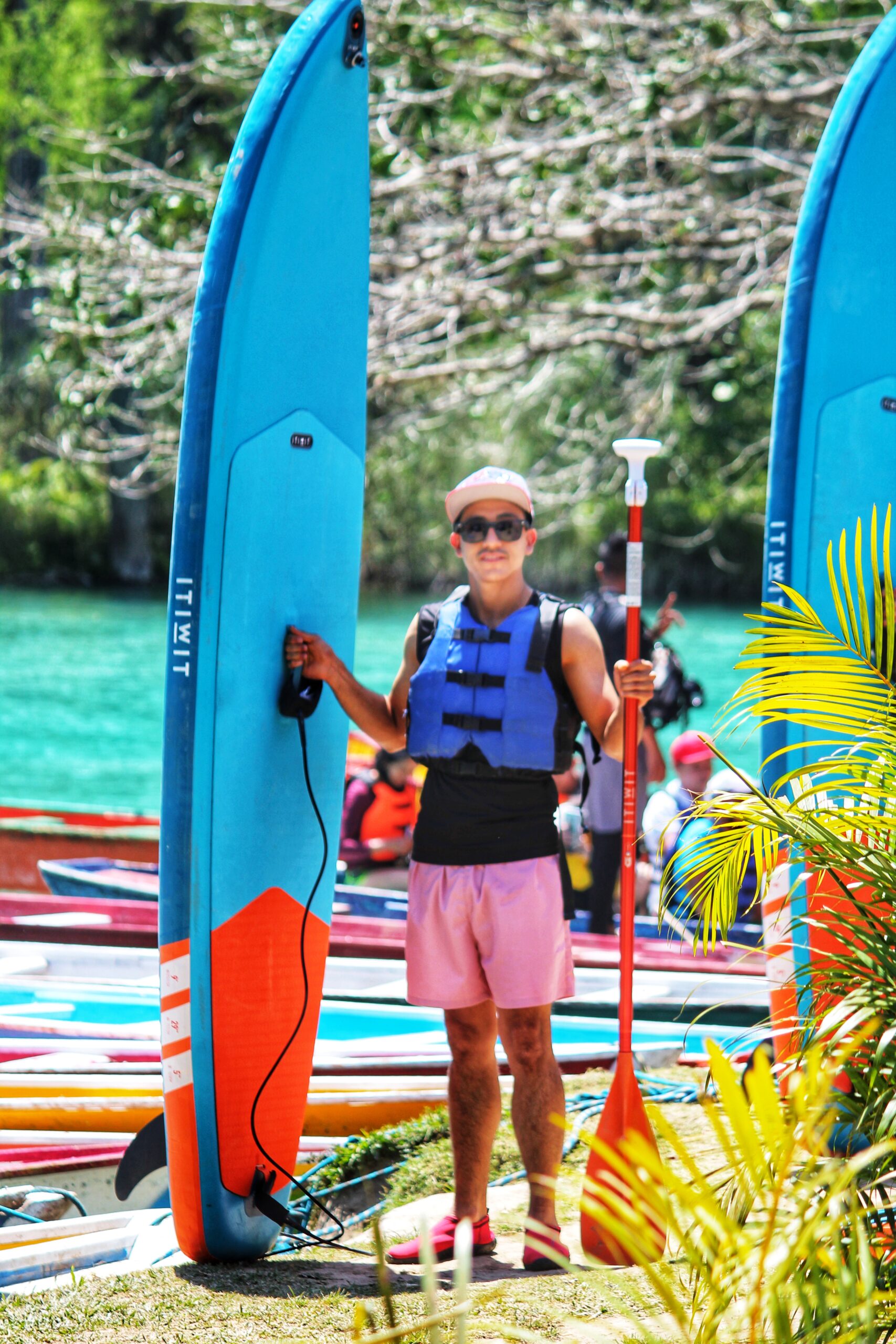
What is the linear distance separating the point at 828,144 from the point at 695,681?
9.34 feet

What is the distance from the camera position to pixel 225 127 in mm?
14539

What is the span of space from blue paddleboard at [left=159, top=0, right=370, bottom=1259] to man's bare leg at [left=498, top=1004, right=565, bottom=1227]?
1.92ft

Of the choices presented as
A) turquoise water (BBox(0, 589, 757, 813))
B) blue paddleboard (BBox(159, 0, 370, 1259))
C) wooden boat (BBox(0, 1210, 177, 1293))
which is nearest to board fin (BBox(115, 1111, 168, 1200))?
wooden boat (BBox(0, 1210, 177, 1293))

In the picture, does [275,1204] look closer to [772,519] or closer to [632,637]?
[632,637]

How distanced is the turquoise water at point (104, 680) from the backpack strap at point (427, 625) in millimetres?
8794

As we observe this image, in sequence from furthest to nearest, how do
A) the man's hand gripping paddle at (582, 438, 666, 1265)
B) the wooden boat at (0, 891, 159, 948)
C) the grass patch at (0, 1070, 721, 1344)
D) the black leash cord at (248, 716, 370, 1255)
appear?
the wooden boat at (0, 891, 159, 948) < the black leash cord at (248, 716, 370, 1255) < the man's hand gripping paddle at (582, 438, 666, 1265) < the grass patch at (0, 1070, 721, 1344)

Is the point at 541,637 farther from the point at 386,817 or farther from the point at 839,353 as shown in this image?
the point at 386,817

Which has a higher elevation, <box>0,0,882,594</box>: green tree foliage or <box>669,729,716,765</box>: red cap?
<box>0,0,882,594</box>: green tree foliage

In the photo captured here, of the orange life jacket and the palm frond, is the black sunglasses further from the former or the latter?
the orange life jacket

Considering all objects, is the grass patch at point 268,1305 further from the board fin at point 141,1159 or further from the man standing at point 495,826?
the board fin at point 141,1159

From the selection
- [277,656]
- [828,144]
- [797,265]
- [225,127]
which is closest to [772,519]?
[797,265]

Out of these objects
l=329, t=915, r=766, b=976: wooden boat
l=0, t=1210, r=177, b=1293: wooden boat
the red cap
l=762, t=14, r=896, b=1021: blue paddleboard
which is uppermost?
l=762, t=14, r=896, b=1021: blue paddleboard

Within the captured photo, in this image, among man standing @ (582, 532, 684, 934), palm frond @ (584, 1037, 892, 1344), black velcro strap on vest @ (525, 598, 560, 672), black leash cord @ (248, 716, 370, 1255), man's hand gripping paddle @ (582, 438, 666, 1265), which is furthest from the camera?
man standing @ (582, 532, 684, 934)

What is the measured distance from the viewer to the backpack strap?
3.24 m
